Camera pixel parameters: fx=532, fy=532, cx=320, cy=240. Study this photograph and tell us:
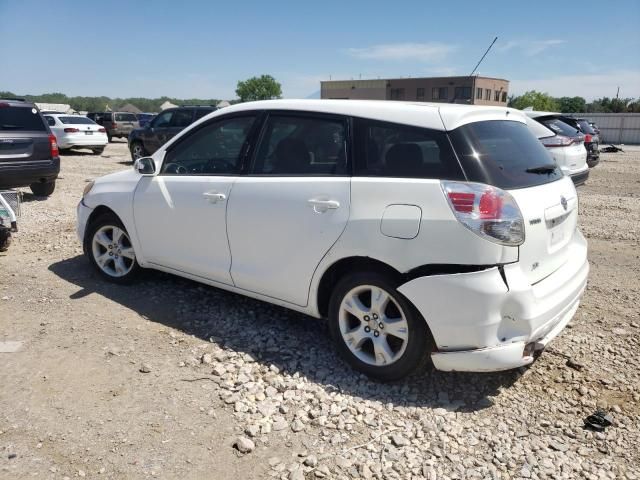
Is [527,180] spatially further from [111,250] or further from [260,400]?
[111,250]

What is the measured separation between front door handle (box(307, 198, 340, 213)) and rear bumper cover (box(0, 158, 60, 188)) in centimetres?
738

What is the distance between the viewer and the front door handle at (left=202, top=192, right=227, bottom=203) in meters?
4.07

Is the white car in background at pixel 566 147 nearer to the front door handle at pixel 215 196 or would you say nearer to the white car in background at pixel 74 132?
the front door handle at pixel 215 196

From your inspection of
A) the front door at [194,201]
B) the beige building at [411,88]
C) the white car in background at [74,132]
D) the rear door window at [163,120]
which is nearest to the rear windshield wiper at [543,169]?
the front door at [194,201]

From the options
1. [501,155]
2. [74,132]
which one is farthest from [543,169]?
[74,132]

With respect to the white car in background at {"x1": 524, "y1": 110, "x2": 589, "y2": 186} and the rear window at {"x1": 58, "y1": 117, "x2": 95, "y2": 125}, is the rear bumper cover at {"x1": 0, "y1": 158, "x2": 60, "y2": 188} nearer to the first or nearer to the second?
the white car in background at {"x1": 524, "y1": 110, "x2": 589, "y2": 186}

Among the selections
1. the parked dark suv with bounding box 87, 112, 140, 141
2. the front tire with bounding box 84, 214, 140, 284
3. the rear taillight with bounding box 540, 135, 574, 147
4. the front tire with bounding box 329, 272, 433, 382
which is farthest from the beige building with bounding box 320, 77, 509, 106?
the front tire with bounding box 329, 272, 433, 382

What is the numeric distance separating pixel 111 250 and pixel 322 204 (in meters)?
2.68

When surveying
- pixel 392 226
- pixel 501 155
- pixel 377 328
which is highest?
pixel 501 155

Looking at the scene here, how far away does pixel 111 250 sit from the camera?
204 inches

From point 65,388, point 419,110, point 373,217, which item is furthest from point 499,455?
point 65,388

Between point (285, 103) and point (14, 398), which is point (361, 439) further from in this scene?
point (285, 103)

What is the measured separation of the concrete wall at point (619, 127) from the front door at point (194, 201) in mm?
40852

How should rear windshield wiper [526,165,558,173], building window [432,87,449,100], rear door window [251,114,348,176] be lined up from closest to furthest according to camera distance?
rear windshield wiper [526,165,558,173] → rear door window [251,114,348,176] → building window [432,87,449,100]
